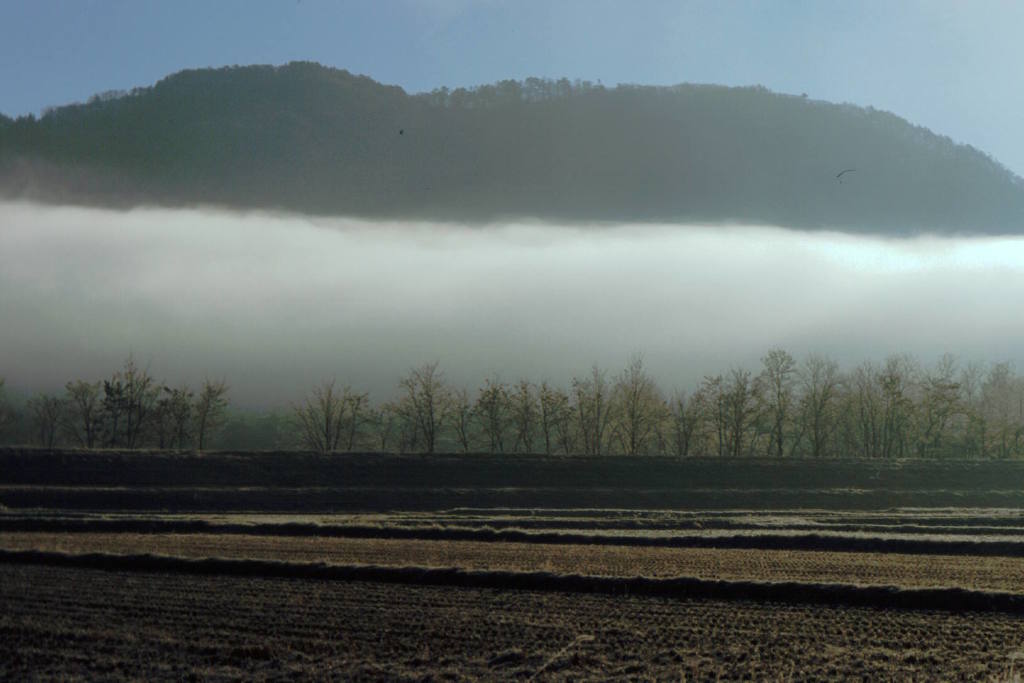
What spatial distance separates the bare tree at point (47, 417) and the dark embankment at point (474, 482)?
51778mm

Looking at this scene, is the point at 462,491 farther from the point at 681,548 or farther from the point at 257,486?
the point at 681,548

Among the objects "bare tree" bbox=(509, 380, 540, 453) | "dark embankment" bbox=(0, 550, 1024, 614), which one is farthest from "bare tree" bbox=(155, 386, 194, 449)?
"dark embankment" bbox=(0, 550, 1024, 614)

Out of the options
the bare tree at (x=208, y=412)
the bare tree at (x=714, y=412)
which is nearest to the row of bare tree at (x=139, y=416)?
the bare tree at (x=208, y=412)

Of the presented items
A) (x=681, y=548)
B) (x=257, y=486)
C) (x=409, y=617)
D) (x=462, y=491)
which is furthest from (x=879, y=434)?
(x=409, y=617)

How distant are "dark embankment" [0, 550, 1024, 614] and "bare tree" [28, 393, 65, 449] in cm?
9854

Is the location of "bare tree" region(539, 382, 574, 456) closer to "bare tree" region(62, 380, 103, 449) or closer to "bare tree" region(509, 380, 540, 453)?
"bare tree" region(509, 380, 540, 453)

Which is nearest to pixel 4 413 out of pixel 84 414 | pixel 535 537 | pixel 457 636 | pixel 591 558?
pixel 84 414

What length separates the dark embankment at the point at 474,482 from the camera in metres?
62.1

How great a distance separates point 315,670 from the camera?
1575 cm

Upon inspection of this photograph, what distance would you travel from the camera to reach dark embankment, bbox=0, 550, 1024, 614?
22.2m

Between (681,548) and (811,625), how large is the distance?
15756 mm

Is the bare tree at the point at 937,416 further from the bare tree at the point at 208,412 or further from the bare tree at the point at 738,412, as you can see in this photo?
the bare tree at the point at 208,412

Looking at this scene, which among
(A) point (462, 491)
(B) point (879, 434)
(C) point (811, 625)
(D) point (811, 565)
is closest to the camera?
(C) point (811, 625)

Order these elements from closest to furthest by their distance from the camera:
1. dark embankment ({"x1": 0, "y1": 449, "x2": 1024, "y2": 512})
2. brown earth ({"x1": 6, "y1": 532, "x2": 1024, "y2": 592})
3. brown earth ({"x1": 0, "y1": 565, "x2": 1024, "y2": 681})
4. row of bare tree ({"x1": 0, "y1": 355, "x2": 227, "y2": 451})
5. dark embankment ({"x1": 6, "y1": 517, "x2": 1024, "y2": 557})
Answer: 1. brown earth ({"x1": 0, "y1": 565, "x2": 1024, "y2": 681})
2. brown earth ({"x1": 6, "y1": 532, "x2": 1024, "y2": 592})
3. dark embankment ({"x1": 6, "y1": 517, "x2": 1024, "y2": 557})
4. dark embankment ({"x1": 0, "y1": 449, "x2": 1024, "y2": 512})
5. row of bare tree ({"x1": 0, "y1": 355, "x2": 227, "y2": 451})
